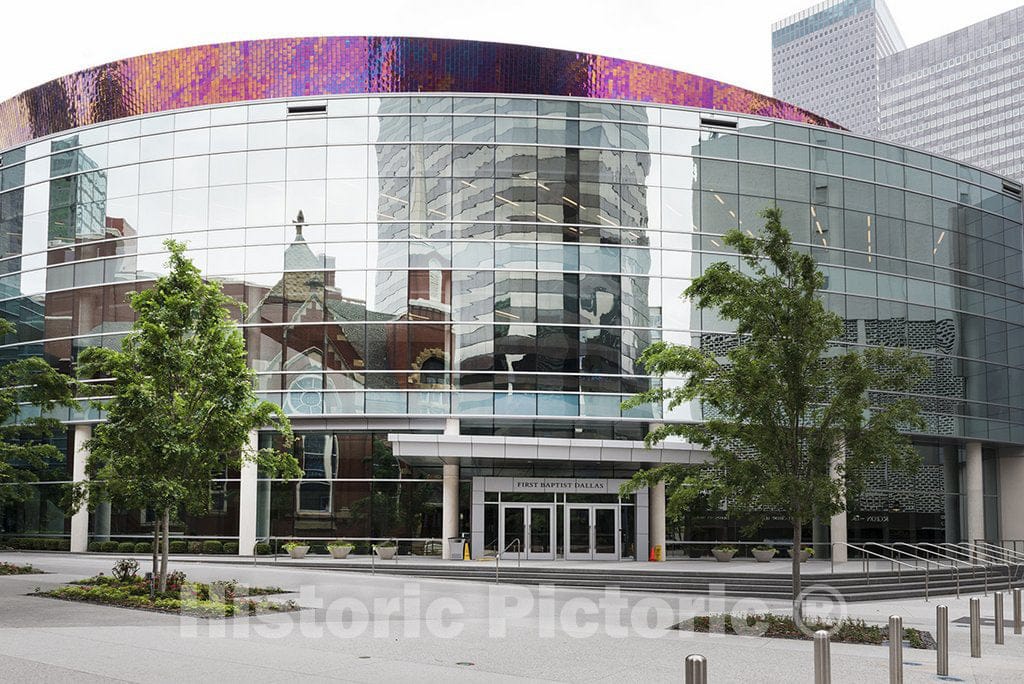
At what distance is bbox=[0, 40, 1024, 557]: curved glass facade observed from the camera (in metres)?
38.4

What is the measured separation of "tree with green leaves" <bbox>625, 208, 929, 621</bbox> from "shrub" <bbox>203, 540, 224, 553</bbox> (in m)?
23.7

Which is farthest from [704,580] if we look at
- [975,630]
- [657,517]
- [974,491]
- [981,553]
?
[974,491]

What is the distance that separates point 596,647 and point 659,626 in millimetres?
3452

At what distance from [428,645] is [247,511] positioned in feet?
80.6

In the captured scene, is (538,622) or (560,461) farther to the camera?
(560,461)

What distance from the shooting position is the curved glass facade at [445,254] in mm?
38375

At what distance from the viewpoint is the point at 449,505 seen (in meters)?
37.4

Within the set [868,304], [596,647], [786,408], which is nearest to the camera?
[596,647]

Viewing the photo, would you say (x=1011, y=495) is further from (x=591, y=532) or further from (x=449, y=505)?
(x=449, y=505)

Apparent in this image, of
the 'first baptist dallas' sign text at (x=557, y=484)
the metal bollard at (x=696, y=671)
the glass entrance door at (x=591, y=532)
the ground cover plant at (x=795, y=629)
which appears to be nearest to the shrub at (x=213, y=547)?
the 'first baptist dallas' sign text at (x=557, y=484)

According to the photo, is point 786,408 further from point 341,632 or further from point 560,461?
point 560,461

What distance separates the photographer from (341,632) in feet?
56.1

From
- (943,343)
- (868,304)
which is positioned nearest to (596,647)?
(868,304)

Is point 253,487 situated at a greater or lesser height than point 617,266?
lesser
